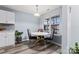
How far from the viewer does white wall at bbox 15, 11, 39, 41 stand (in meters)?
1.34

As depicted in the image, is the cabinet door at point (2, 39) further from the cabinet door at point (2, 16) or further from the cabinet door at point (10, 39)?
the cabinet door at point (2, 16)

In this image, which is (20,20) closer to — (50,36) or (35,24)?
(35,24)

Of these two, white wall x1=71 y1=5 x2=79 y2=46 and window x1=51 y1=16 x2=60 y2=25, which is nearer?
white wall x1=71 y1=5 x2=79 y2=46

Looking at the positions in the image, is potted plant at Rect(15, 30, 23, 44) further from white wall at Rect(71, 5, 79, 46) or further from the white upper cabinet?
white wall at Rect(71, 5, 79, 46)

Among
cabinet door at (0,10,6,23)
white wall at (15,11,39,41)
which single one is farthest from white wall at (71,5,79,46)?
cabinet door at (0,10,6,23)

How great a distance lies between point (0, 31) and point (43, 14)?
706 mm

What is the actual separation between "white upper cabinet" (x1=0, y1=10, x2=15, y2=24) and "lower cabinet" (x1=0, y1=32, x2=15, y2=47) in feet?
0.64

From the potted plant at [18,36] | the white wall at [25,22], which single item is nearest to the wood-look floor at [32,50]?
the potted plant at [18,36]

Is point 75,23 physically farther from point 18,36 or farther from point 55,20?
point 18,36

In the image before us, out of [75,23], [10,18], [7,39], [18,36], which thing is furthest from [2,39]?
[75,23]

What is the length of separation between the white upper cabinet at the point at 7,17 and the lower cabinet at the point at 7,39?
20 centimetres

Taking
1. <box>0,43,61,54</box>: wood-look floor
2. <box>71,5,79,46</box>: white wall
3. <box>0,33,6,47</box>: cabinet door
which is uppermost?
<box>71,5,79,46</box>: white wall

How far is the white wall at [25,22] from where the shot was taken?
134 cm
